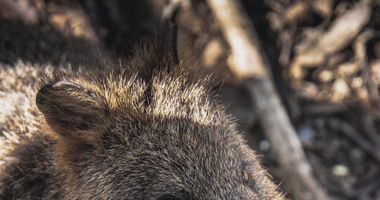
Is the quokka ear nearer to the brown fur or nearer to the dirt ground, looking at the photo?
the brown fur

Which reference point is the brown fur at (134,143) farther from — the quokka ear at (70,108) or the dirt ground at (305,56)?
the dirt ground at (305,56)

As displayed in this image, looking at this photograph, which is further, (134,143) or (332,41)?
(332,41)

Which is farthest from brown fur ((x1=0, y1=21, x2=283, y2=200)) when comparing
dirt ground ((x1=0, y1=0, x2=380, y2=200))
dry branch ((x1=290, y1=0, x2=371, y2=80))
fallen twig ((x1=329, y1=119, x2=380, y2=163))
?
dry branch ((x1=290, y1=0, x2=371, y2=80))

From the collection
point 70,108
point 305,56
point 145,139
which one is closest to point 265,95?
point 305,56

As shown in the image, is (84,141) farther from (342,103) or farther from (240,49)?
(342,103)

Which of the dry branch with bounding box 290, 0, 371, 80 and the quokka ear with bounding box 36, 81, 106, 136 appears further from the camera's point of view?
the dry branch with bounding box 290, 0, 371, 80

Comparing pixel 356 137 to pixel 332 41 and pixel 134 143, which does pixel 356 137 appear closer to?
pixel 332 41
